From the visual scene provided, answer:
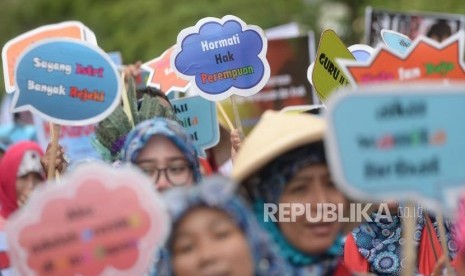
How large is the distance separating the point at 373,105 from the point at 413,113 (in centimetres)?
11

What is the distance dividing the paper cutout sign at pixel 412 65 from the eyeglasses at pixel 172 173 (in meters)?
0.72

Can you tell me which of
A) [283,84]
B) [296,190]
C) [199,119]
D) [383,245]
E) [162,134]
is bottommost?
[383,245]

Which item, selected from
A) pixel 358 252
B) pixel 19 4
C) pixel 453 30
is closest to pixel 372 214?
pixel 358 252

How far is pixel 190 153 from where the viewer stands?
4.90 metres

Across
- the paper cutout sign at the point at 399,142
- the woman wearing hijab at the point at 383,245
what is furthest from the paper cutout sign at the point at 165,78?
the paper cutout sign at the point at 399,142

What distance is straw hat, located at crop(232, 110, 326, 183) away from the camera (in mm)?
4016

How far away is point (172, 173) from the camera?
15.9 ft

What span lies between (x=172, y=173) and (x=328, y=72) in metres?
1.17

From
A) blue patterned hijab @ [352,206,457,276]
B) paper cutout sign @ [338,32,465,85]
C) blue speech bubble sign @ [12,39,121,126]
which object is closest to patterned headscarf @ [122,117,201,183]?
blue speech bubble sign @ [12,39,121,126]

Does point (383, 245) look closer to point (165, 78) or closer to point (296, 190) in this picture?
point (165, 78)

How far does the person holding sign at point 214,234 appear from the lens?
3.78 m

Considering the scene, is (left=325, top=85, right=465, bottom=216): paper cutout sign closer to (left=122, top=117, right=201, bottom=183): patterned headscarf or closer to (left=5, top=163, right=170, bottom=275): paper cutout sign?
(left=5, top=163, right=170, bottom=275): paper cutout sign

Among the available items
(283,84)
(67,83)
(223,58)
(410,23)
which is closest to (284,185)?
(67,83)

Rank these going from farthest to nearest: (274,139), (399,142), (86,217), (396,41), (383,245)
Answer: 1. (396,41)
2. (383,245)
3. (274,139)
4. (86,217)
5. (399,142)
